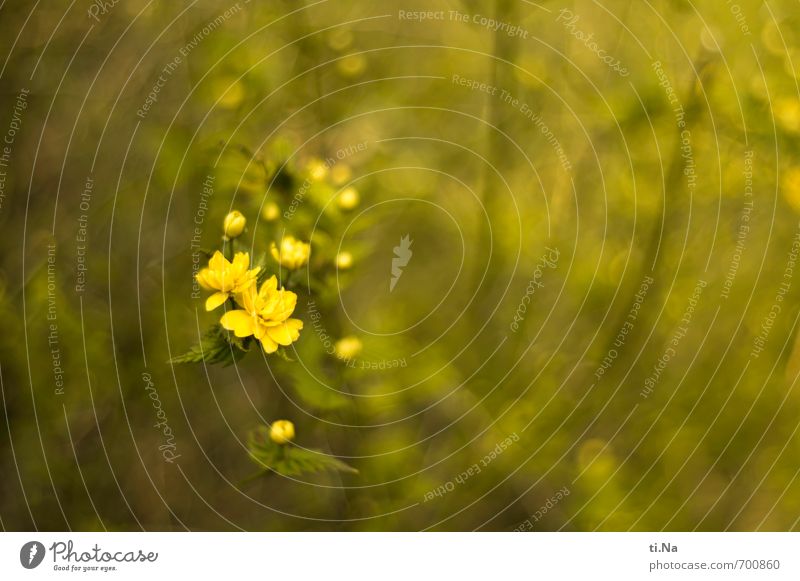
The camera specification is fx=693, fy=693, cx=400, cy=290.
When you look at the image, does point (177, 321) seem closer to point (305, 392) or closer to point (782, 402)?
point (305, 392)

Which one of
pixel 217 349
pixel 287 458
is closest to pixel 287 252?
pixel 217 349

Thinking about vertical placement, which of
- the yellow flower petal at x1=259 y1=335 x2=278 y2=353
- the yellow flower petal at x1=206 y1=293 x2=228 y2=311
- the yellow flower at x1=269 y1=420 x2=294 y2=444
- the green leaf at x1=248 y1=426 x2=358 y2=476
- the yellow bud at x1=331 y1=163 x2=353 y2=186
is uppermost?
the yellow bud at x1=331 y1=163 x2=353 y2=186

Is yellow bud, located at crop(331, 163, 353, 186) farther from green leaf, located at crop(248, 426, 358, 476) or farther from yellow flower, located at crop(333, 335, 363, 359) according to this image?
green leaf, located at crop(248, 426, 358, 476)

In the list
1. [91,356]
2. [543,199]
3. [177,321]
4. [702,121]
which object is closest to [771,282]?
[702,121]

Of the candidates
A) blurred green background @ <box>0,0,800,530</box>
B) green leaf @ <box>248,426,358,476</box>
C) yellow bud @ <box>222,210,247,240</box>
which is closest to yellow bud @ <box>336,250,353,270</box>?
blurred green background @ <box>0,0,800,530</box>
